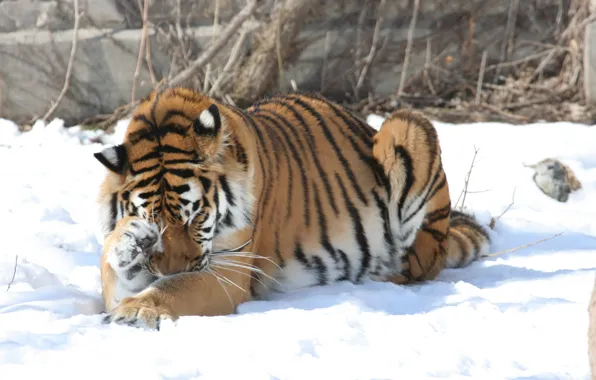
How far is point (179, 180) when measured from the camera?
326 cm

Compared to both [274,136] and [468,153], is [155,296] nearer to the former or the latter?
[274,136]

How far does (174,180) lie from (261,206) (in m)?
0.54

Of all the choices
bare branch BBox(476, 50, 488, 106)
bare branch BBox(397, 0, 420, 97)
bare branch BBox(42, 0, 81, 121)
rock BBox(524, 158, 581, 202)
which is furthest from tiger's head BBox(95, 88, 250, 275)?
bare branch BBox(476, 50, 488, 106)

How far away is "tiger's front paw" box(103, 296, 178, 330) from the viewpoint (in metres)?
3.01

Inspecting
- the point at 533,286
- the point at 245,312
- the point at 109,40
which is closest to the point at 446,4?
the point at 109,40

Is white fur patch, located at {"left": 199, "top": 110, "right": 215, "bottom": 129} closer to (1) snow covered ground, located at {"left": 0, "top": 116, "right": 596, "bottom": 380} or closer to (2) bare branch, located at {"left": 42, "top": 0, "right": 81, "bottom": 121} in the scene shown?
(1) snow covered ground, located at {"left": 0, "top": 116, "right": 596, "bottom": 380}

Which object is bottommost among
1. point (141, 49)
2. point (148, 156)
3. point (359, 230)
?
point (359, 230)

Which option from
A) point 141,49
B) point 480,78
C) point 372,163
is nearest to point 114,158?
point 372,163

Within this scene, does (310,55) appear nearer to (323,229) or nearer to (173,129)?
(323,229)

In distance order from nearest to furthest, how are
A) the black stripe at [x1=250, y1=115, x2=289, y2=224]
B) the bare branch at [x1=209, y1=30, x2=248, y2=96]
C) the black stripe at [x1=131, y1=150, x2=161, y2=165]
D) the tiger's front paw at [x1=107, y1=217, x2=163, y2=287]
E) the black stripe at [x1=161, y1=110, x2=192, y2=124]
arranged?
1. the tiger's front paw at [x1=107, y1=217, x2=163, y2=287]
2. the black stripe at [x1=131, y1=150, x2=161, y2=165]
3. the black stripe at [x1=161, y1=110, x2=192, y2=124]
4. the black stripe at [x1=250, y1=115, x2=289, y2=224]
5. the bare branch at [x1=209, y1=30, x2=248, y2=96]

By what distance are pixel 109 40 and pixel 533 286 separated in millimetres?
4884

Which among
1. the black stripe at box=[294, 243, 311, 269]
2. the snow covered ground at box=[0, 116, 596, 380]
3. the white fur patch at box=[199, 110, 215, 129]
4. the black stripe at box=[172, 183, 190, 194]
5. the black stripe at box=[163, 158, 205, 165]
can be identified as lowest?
the snow covered ground at box=[0, 116, 596, 380]

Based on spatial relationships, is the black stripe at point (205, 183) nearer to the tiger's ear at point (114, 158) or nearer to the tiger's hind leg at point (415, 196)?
the tiger's ear at point (114, 158)

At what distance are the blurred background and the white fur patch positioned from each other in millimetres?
4219
